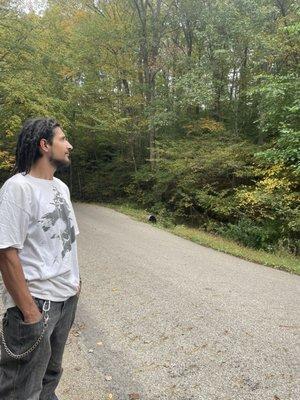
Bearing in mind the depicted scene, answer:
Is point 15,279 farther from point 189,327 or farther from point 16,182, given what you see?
point 189,327

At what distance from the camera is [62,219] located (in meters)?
2.38

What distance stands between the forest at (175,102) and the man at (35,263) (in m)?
9.27

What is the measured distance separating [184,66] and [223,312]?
1597 cm

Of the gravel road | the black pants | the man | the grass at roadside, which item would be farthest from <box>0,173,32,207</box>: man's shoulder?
the grass at roadside

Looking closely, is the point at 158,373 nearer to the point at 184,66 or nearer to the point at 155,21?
the point at 184,66

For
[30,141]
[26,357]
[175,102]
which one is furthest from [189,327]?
[175,102]

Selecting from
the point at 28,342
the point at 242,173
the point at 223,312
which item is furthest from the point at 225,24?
the point at 28,342

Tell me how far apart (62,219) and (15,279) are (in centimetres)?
46

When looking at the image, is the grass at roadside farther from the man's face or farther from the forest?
the man's face

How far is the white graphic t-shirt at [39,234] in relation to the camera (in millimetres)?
2105

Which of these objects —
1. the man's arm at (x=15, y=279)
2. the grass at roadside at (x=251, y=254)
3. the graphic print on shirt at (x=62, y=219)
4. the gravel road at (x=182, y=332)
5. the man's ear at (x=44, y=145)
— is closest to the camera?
the man's arm at (x=15, y=279)

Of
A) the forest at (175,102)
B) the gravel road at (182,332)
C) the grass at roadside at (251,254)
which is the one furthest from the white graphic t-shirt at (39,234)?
the forest at (175,102)

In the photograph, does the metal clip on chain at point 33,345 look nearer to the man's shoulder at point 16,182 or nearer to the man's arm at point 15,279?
the man's arm at point 15,279

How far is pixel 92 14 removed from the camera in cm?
2406
